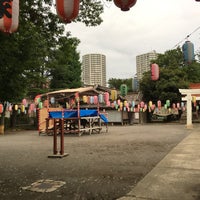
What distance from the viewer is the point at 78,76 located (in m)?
33.6

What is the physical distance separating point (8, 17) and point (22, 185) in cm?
363

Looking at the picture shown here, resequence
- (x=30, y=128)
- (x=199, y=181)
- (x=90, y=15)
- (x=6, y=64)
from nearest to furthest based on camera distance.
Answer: (x=199, y=181) → (x=6, y=64) → (x=90, y=15) → (x=30, y=128)

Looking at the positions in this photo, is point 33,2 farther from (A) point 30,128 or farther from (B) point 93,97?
(A) point 30,128

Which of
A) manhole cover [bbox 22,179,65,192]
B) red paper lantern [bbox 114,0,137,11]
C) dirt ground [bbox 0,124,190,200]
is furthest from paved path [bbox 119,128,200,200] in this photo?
red paper lantern [bbox 114,0,137,11]

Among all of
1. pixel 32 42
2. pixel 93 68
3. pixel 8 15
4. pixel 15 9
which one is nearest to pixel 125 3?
pixel 15 9

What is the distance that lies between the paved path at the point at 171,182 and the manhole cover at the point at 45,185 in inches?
64.9

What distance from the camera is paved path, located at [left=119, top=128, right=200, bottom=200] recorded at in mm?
5309

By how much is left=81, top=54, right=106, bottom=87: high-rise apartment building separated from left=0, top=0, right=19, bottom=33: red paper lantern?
3724 centimetres

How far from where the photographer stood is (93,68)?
45281 millimetres

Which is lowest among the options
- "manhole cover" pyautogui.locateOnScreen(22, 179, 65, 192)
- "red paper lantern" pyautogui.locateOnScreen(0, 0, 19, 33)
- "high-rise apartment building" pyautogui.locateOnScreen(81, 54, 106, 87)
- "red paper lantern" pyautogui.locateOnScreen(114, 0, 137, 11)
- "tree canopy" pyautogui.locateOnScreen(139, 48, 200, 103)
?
"manhole cover" pyautogui.locateOnScreen(22, 179, 65, 192)

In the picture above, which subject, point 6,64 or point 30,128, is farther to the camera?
point 30,128

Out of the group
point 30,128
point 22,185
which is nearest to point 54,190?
point 22,185

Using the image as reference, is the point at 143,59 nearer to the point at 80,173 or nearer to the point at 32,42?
the point at 32,42

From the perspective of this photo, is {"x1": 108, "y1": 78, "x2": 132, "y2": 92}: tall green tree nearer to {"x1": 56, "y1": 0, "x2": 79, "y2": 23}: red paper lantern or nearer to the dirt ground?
the dirt ground
